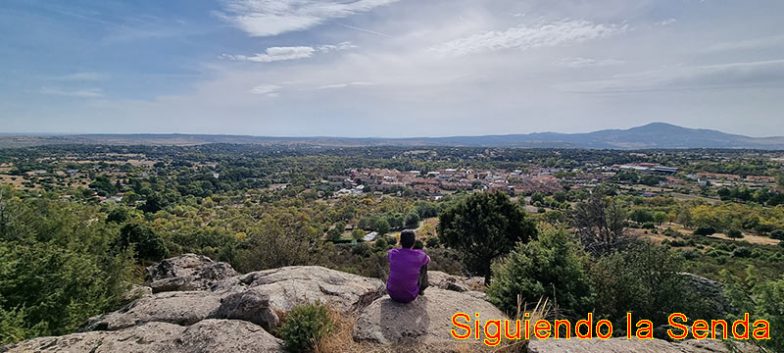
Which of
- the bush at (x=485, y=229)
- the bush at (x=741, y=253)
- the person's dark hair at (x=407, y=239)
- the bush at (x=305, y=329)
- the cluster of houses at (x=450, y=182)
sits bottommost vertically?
the cluster of houses at (x=450, y=182)

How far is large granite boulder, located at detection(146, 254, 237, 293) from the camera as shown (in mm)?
10766

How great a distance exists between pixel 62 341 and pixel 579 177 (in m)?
117

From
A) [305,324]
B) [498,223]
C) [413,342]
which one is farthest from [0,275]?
[498,223]

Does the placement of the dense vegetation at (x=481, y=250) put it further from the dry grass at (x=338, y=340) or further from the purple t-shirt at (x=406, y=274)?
the dry grass at (x=338, y=340)

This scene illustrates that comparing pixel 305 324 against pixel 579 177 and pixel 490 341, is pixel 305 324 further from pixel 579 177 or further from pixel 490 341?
pixel 579 177

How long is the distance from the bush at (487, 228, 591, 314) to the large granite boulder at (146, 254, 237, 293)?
25.8 feet

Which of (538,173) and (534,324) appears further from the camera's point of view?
(538,173)

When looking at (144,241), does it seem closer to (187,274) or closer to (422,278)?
(187,274)

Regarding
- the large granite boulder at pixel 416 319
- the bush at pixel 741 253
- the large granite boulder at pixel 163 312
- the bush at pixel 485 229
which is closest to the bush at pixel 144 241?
the bush at pixel 485 229

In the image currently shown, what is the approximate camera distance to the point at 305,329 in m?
4.89

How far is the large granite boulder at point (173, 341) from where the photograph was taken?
484 centimetres

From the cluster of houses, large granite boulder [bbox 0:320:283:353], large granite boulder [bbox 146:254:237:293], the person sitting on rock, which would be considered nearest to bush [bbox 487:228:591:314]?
the person sitting on rock

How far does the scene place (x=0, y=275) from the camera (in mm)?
6836

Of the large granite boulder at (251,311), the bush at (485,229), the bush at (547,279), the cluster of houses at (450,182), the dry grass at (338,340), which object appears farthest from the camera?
the cluster of houses at (450,182)
